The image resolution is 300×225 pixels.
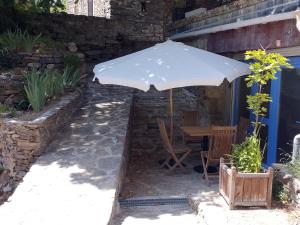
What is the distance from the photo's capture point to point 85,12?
789 inches

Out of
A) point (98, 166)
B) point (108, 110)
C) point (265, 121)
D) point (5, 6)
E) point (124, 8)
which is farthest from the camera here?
point (124, 8)

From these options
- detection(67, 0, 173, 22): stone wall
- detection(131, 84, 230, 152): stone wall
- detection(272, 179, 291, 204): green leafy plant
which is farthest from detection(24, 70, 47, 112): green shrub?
detection(67, 0, 173, 22): stone wall

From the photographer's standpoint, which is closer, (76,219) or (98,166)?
(76,219)

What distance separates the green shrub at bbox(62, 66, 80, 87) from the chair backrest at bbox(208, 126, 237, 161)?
413 cm

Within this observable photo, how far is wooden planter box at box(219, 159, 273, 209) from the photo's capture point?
4977mm

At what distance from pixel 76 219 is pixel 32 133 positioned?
2.25 m

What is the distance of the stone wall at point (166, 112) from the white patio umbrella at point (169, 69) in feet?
8.53

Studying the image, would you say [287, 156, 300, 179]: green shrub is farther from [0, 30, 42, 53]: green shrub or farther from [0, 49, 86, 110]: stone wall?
[0, 30, 42, 53]: green shrub

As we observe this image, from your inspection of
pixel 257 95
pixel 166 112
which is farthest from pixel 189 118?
pixel 257 95

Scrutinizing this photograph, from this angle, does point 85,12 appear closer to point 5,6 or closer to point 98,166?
point 5,6

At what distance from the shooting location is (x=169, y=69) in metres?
5.92

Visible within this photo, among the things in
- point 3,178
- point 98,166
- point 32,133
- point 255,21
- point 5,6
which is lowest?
point 3,178

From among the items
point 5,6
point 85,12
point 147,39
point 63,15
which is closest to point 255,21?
point 5,6

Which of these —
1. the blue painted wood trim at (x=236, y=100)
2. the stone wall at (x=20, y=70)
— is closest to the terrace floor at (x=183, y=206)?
the blue painted wood trim at (x=236, y=100)
